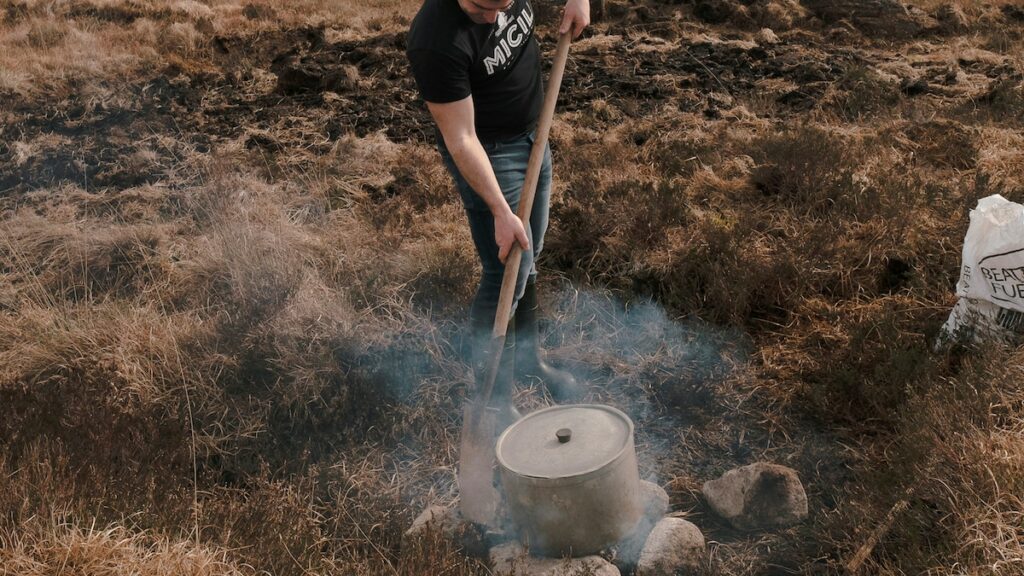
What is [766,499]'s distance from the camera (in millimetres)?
2920

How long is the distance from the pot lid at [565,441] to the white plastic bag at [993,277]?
1.49 m

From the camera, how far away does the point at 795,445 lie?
11.0ft

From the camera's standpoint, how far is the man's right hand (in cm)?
273

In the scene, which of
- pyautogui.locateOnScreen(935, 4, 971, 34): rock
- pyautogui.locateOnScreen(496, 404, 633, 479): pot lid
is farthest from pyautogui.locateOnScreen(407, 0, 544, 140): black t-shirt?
pyautogui.locateOnScreen(935, 4, 971, 34): rock

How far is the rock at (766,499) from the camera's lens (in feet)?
9.54

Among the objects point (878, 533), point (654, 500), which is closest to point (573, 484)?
point (654, 500)

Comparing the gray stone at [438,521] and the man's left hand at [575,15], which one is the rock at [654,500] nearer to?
the gray stone at [438,521]

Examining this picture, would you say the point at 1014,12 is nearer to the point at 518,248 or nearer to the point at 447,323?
the point at 447,323

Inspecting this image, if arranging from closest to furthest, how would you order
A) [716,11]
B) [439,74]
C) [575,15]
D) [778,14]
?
1. [439,74]
2. [575,15]
3. [778,14]
4. [716,11]

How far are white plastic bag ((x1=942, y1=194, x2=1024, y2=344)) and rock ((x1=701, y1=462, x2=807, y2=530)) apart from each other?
0.96 m

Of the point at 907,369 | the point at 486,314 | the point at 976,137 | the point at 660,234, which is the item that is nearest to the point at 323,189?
the point at 660,234

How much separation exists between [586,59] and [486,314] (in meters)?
5.99

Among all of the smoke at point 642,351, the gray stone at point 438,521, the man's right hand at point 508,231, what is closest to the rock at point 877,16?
the smoke at point 642,351

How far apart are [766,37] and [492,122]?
7.14 metres
